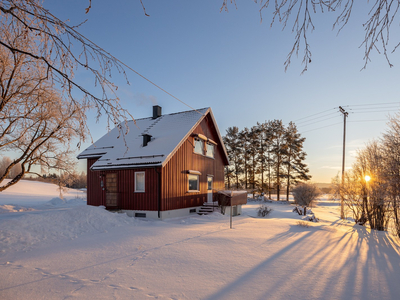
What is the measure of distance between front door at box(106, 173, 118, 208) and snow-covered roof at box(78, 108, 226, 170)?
78cm

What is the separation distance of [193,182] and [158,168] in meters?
4.25

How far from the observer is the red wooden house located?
1538cm

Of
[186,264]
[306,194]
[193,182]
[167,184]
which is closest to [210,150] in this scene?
[193,182]

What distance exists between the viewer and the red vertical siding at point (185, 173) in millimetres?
15750

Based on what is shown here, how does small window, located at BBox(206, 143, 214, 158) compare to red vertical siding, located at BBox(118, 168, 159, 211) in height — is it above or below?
above

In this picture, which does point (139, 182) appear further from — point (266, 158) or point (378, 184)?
point (266, 158)

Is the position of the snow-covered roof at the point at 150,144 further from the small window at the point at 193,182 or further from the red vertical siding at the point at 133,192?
the small window at the point at 193,182

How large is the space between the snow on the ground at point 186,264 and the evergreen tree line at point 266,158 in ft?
100

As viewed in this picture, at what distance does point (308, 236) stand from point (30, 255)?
1020 cm

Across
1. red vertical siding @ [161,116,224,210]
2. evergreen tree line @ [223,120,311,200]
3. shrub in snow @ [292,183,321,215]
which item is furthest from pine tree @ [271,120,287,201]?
red vertical siding @ [161,116,224,210]

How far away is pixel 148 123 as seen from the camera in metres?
21.2

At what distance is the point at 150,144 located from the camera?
17203mm

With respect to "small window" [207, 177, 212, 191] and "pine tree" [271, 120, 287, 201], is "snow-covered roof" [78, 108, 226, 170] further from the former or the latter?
"pine tree" [271, 120, 287, 201]

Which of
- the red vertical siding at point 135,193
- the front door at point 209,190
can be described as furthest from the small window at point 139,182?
the front door at point 209,190
